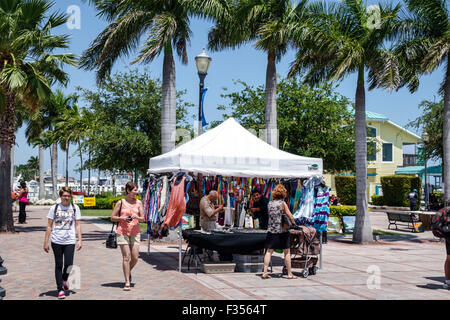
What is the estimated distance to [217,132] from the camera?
1293cm

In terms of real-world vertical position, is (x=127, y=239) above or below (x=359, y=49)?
below

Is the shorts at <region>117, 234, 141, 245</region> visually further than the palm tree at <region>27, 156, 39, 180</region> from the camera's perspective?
No

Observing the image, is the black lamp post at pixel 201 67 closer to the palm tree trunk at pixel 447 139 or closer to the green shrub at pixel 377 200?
the palm tree trunk at pixel 447 139

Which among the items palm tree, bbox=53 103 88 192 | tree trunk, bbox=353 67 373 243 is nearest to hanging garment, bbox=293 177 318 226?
tree trunk, bbox=353 67 373 243

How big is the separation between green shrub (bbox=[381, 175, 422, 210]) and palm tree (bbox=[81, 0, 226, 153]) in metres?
26.9

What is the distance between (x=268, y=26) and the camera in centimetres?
1756

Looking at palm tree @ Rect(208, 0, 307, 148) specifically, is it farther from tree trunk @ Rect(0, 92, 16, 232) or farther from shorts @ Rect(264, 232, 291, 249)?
Result: tree trunk @ Rect(0, 92, 16, 232)

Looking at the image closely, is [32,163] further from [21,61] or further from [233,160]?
[233,160]

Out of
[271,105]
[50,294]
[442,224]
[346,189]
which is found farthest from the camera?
[346,189]

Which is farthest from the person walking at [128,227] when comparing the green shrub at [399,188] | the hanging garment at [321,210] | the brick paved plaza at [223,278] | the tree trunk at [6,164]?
the green shrub at [399,188]

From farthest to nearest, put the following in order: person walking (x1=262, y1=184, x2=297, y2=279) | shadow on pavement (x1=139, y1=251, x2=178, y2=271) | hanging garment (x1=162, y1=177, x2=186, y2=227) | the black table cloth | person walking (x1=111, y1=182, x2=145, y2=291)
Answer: shadow on pavement (x1=139, y1=251, x2=178, y2=271) → hanging garment (x1=162, y1=177, x2=186, y2=227) → the black table cloth → person walking (x1=262, y1=184, x2=297, y2=279) → person walking (x1=111, y1=182, x2=145, y2=291)

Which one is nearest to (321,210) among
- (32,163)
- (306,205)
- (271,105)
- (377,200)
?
(306,205)

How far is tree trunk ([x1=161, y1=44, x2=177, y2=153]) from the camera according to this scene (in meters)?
18.4

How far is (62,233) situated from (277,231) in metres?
4.15
